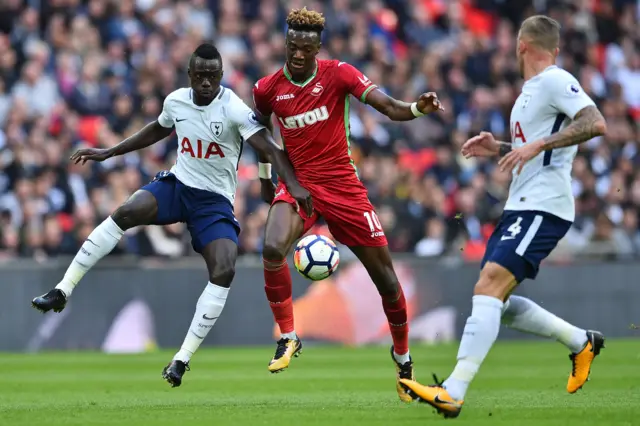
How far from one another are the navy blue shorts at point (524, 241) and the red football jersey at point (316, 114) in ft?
7.63

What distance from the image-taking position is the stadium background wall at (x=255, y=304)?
16.9 metres

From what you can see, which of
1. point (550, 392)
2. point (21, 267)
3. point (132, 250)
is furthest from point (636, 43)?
point (550, 392)

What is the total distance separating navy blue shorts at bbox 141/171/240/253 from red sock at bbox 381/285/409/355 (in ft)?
4.68

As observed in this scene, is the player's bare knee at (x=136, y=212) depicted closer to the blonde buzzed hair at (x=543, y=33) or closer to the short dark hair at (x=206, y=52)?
the short dark hair at (x=206, y=52)

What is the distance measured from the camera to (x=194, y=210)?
34.7 feet

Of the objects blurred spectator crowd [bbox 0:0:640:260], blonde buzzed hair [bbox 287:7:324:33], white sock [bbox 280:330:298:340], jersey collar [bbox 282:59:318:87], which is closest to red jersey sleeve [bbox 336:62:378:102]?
jersey collar [bbox 282:59:318:87]

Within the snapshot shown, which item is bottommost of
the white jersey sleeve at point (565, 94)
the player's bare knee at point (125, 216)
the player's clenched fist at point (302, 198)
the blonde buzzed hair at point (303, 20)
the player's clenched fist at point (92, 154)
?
the player's bare knee at point (125, 216)

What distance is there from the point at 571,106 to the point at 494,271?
1.21 m

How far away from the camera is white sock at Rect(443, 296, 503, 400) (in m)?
8.00

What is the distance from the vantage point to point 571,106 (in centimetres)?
816

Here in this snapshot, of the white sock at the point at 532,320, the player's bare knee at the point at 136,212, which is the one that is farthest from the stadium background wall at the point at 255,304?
the white sock at the point at 532,320

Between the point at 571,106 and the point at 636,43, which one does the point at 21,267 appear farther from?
the point at 636,43

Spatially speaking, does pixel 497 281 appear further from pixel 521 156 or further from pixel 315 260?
pixel 315 260

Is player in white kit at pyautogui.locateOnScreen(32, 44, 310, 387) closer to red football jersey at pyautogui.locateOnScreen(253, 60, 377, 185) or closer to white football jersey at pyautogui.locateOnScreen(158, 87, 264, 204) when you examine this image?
white football jersey at pyautogui.locateOnScreen(158, 87, 264, 204)
